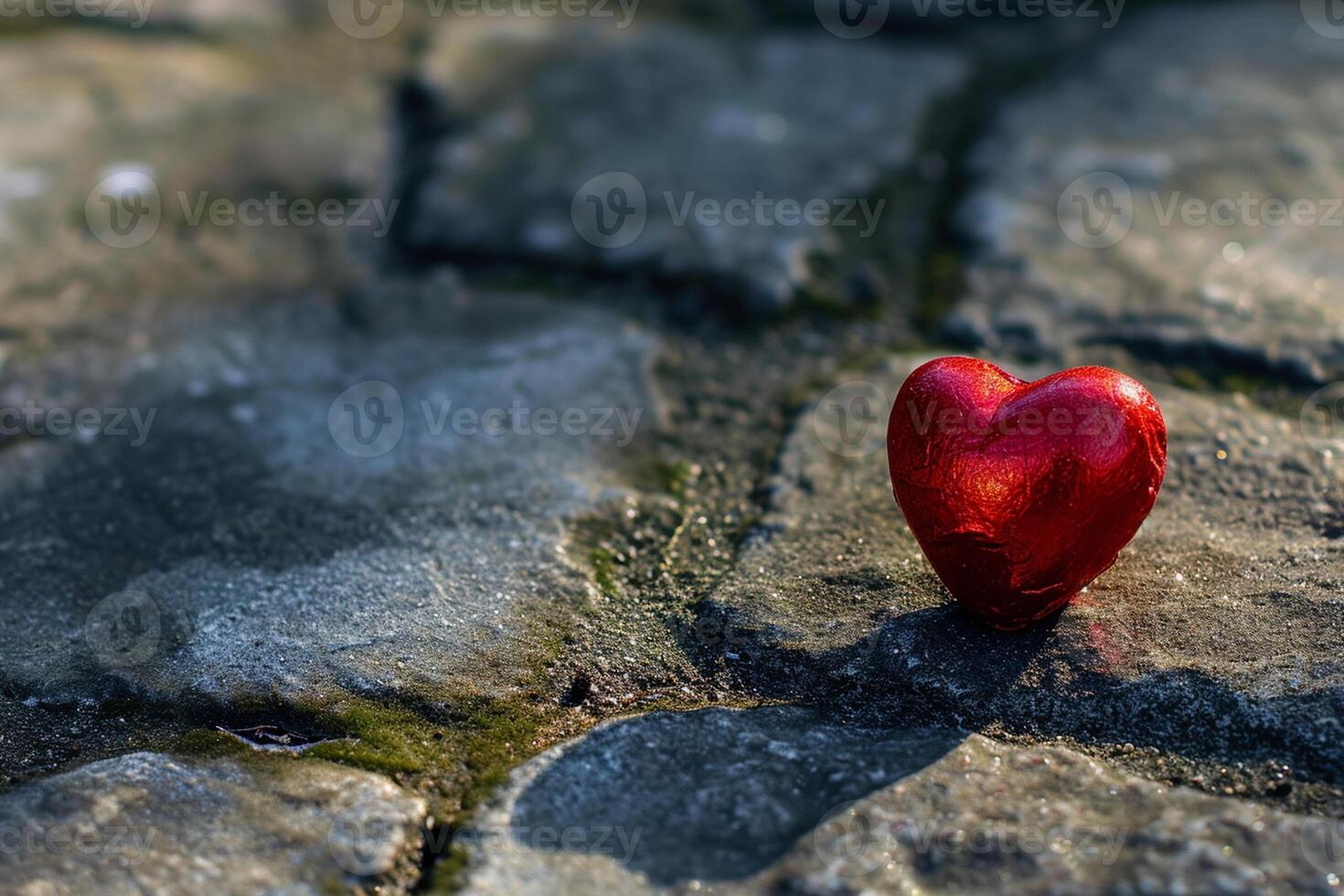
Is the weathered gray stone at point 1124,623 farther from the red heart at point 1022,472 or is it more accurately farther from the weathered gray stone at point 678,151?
the weathered gray stone at point 678,151

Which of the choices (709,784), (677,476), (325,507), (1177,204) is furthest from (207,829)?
(1177,204)

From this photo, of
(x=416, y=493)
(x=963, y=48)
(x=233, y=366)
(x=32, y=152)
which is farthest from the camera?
(x=963, y=48)

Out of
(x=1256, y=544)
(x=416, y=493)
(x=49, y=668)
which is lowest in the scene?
(x=49, y=668)

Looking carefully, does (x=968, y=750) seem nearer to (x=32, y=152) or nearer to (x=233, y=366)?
(x=233, y=366)

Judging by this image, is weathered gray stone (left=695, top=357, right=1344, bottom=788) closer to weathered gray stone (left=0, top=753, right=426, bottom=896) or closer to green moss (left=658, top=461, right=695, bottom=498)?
green moss (left=658, top=461, right=695, bottom=498)

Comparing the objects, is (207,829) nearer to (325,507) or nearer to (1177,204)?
(325,507)

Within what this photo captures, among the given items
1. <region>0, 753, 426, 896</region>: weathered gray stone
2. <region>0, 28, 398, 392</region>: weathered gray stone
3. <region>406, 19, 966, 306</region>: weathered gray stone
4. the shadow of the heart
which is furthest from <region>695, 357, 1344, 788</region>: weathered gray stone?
<region>0, 28, 398, 392</region>: weathered gray stone

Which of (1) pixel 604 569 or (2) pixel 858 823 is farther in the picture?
(1) pixel 604 569

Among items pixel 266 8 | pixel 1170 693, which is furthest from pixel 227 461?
pixel 266 8
